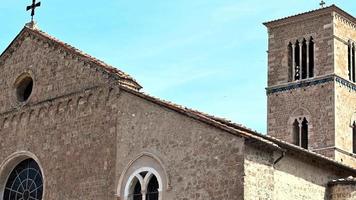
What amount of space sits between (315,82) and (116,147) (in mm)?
18515

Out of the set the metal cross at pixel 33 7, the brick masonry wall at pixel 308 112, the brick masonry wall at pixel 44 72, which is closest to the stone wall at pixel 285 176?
the brick masonry wall at pixel 44 72

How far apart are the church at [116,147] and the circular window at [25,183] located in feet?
0.10

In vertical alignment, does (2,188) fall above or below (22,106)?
below

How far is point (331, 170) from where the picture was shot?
2150 centimetres

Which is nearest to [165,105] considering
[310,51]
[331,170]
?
[331,170]

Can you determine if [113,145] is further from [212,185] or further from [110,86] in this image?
[212,185]

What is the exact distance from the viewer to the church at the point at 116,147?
60.1 feet

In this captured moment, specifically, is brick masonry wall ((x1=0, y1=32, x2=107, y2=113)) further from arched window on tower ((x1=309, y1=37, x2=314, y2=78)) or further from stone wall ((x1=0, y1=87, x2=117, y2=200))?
arched window on tower ((x1=309, y1=37, x2=314, y2=78))

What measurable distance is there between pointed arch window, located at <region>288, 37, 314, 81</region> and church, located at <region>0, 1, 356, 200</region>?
15994 mm

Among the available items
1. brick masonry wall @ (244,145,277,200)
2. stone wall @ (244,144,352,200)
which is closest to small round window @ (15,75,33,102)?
stone wall @ (244,144,352,200)

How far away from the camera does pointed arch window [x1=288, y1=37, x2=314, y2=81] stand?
124 feet

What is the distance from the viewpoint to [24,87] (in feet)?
80.3

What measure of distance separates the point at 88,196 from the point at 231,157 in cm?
455

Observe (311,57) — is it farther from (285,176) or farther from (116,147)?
(116,147)
